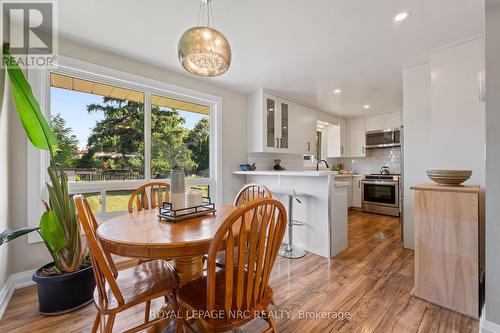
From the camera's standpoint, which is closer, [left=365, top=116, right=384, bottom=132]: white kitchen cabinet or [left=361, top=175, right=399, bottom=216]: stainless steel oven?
[left=361, top=175, right=399, bottom=216]: stainless steel oven

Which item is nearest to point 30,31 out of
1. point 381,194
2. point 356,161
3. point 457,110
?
point 457,110

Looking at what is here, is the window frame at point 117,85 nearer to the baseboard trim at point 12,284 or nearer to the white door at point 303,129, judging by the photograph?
the baseboard trim at point 12,284

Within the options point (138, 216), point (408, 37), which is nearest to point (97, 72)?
point (138, 216)

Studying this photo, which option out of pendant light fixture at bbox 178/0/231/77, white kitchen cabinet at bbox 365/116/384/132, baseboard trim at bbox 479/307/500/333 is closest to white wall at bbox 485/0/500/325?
baseboard trim at bbox 479/307/500/333

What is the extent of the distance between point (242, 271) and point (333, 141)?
5.23 meters

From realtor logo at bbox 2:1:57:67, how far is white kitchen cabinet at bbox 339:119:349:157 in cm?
545

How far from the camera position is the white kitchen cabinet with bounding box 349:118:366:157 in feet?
17.7

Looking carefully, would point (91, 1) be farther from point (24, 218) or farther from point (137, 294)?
point (137, 294)

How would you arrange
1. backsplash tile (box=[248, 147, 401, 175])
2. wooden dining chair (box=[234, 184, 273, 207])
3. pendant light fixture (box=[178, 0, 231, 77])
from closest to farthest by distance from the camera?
pendant light fixture (box=[178, 0, 231, 77]) < wooden dining chair (box=[234, 184, 273, 207]) < backsplash tile (box=[248, 147, 401, 175])

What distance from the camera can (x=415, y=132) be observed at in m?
2.82

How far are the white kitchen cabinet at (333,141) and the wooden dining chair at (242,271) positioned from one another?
16.2ft

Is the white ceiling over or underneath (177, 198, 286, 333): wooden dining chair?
over

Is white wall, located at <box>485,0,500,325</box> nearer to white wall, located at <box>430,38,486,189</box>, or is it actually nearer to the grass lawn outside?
white wall, located at <box>430,38,486,189</box>

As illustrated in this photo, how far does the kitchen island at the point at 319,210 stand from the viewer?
2680 millimetres
